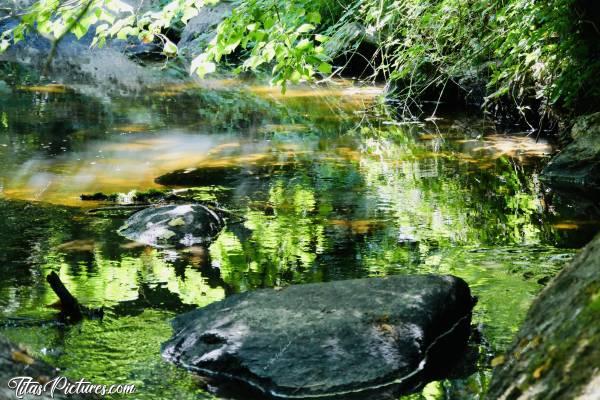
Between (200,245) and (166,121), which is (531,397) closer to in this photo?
(200,245)

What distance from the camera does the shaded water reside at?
4.64 metres

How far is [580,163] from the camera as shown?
346 inches

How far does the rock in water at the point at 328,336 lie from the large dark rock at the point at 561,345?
4.00ft

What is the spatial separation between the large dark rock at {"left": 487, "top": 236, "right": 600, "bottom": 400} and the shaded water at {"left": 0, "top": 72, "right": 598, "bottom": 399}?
3.91ft

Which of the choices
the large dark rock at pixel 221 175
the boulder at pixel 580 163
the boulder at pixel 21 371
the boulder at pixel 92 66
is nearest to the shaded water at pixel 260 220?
the large dark rock at pixel 221 175

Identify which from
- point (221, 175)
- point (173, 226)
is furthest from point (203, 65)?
point (221, 175)

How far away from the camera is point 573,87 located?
910cm

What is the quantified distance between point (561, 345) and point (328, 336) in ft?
5.72

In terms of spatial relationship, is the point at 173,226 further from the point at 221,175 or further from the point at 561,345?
the point at 561,345

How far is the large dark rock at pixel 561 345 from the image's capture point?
7.25 ft

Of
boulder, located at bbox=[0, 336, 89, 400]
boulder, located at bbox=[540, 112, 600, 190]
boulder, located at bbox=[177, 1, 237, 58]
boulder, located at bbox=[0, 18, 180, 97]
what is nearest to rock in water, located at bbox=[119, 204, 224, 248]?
boulder, located at bbox=[0, 336, 89, 400]

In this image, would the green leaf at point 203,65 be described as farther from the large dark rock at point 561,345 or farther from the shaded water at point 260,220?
the large dark rock at point 561,345

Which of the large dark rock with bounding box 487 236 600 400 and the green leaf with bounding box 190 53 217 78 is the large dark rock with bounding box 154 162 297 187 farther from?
the large dark rock with bounding box 487 236 600 400

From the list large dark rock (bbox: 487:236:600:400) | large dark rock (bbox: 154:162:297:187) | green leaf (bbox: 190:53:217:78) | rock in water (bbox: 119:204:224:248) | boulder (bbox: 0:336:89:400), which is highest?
green leaf (bbox: 190:53:217:78)
